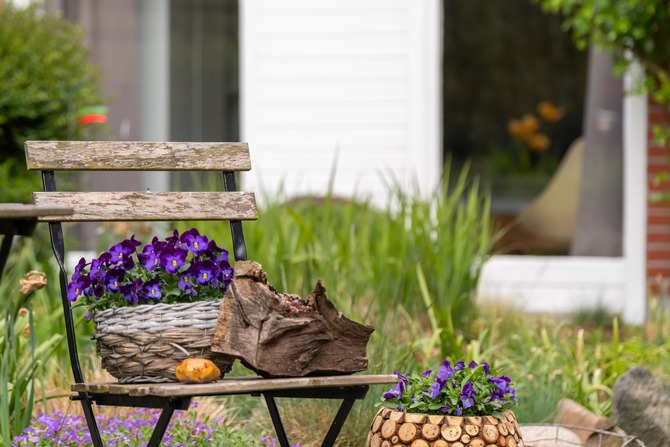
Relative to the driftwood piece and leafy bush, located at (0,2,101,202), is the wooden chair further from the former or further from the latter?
leafy bush, located at (0,2,101,202)

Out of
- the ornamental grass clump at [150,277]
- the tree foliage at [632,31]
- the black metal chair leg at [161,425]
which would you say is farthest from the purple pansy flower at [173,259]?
the tree foliage at [632,31]

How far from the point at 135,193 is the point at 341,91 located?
406 cm

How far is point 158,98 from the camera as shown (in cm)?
727

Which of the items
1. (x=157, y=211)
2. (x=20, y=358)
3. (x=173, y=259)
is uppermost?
(x=157, y=211)

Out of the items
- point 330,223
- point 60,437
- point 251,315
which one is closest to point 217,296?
point 251,315

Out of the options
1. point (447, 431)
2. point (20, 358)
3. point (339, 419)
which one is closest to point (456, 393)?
point (447, 431)

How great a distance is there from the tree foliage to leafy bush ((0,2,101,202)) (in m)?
2.69

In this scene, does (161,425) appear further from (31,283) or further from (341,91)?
(341,91)

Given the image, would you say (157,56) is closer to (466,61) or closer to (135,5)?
(135,5)

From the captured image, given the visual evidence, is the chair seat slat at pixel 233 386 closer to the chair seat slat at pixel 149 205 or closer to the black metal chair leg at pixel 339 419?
the black metal chair leg at pixel 339 419

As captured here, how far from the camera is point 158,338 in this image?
2.60 metres

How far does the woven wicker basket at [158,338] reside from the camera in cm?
260

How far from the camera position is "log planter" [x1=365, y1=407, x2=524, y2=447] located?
2684mm

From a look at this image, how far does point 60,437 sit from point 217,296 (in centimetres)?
73
